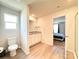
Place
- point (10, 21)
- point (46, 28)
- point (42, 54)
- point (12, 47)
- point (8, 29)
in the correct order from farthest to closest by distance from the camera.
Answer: point (46, 28)
point (10, 21)
point (8, 29)
point (42, 54)
point (12, 47)

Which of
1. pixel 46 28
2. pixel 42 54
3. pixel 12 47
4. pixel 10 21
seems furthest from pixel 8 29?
pixel 46 28

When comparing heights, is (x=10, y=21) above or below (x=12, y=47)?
above

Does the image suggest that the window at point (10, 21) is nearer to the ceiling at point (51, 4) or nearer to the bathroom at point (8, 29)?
the bathroom at point (8, 29)

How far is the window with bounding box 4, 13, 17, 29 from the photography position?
9.98 feet

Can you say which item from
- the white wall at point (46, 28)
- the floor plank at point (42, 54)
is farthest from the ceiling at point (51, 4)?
the floor plank at point (42, 54)

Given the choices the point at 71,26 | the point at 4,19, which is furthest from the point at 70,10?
the point at 4,19

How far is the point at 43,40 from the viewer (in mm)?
5109

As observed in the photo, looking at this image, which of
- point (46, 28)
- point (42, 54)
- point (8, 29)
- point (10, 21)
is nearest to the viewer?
point (42, 54)

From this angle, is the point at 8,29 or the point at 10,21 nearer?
the point at 8,29

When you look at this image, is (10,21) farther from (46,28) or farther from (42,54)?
(46,28)

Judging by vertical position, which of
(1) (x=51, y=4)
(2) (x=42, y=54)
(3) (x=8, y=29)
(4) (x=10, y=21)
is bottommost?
(2) (x=42, y=54)

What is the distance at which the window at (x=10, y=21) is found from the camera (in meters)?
3.04

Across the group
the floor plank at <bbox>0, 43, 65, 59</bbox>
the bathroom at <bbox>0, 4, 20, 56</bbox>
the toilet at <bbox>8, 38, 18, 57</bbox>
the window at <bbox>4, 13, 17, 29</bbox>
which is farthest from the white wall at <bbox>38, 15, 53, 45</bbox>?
the toilet at <bbox>8, 38, 18, 57</bbox>

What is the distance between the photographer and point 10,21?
3.23 m
